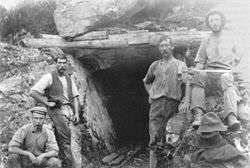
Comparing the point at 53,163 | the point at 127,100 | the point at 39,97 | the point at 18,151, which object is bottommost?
the point at 127,100

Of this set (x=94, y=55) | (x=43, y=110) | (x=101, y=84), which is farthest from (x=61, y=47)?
(x=43, y=110)

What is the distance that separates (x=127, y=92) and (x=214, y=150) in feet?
21.6

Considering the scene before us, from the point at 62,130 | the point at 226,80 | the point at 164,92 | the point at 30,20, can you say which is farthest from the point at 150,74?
the point at 30,20

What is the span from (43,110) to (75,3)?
428cm

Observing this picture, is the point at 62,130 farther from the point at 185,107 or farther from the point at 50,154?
the point at 185,107

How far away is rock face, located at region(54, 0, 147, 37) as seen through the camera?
37.1ft

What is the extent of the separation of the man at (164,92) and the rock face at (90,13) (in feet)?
8.30

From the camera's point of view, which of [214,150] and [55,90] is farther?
[55,90]

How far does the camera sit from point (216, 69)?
28.6 feet

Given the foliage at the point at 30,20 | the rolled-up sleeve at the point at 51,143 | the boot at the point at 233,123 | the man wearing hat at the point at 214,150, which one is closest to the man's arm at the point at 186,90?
the boot at the point at 233,123

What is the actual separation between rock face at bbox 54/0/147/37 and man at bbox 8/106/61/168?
3590mm

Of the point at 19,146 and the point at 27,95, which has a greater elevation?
the point at 27,95

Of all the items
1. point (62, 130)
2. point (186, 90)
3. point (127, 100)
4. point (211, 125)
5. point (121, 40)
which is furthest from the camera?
point (127, 100)

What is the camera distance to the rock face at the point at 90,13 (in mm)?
11297
